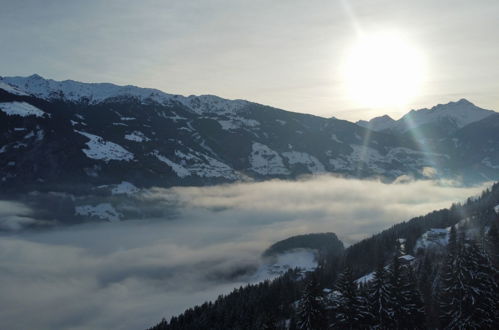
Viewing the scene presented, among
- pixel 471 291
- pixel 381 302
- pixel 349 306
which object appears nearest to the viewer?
pixel 471 291

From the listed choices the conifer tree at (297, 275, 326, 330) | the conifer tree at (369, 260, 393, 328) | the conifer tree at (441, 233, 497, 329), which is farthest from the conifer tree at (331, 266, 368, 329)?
the conifer tree at (441, 233, 497, 329)

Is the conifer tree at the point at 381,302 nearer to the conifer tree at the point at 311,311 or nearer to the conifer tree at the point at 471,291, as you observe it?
the conifer tree at the point at 311,311

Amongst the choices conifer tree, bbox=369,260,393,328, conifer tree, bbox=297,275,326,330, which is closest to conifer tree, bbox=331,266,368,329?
conifer tree, bbox=369,260,393,328

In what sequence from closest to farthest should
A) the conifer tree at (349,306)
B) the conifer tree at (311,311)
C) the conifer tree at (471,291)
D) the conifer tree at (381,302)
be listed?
1. the conifer tree at (311,311)
2. the conifer tree at (471,291)
3. the conifer tree at (349,306)
4. the conifer tree at (381,302)

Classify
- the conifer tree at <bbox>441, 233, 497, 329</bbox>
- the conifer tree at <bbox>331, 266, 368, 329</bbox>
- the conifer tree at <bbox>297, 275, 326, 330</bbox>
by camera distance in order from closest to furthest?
the conifer tree at <bbox>297, 275, 326, 330</bbox>
the conifer tree at <bbox>441, 233, 497, 329</bbox>
the conifer tree at <bbox>331, 266, 368, 329</bbox>

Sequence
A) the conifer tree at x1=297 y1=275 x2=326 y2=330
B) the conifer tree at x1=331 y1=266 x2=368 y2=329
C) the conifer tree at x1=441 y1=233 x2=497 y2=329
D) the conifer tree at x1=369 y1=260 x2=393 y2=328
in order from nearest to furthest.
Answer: the conifer tree at x1=297 y1=275 x2=326 y2=330, the conifer tree at x1=441 y1=233 x2=497 y2=329, the conifer tree at x1=331 y1=266 x2=368 y2=329, the conifer tree at x1=369 y1=260 x2=393 y2=328

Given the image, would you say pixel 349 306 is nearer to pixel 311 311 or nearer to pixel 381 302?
pixel 381 302

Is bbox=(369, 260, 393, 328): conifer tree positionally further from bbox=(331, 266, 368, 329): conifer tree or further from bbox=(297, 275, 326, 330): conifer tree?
bbox=(297, 275, 326, 330): conifer tree

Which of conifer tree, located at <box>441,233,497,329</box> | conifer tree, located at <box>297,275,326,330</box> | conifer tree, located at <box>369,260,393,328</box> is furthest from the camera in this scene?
conifer tree, located at <box>369,260,393,328</box>

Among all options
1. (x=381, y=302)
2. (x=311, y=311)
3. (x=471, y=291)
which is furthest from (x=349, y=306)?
(x=471, y=291)

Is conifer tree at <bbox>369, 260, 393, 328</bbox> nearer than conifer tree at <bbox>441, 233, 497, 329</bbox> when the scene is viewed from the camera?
No

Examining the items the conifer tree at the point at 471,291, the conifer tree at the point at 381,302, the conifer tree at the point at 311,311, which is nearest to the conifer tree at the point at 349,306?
the conifer tree at the point at 381,302

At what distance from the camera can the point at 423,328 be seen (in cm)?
7462

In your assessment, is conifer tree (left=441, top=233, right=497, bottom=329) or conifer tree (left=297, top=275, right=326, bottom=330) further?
conifer tree (left=441, top=233, right=497, bottom=329)
